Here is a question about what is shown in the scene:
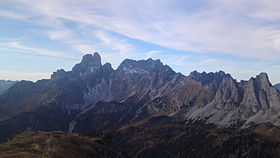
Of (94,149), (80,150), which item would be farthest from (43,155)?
(94,149)

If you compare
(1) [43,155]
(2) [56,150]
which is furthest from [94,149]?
(1) [43,155]

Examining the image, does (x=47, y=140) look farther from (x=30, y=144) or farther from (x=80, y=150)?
(x=80, y=150)

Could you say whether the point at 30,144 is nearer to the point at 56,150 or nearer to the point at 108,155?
the point at 56,150

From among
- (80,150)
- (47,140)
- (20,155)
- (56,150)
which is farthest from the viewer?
(47,140)

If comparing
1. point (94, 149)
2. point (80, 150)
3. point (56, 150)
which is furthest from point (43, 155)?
point (94, 149)

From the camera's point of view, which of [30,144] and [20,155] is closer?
[20,155]

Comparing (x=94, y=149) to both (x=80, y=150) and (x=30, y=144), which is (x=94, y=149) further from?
(x=30, y=144)

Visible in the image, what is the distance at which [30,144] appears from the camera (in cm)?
19662

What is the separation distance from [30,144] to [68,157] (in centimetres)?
4527

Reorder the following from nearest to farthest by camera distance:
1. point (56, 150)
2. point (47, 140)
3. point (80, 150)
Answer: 1. point (56, 150)
2. point (80, 150)
3. point (47, 140)

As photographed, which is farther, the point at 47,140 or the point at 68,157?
the point at 47,140

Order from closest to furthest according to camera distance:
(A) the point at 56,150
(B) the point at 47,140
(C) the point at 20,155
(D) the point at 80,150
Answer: (C) the point at 20,155
(A) the point at 56,150
(D) the point at 80,150
(B) the point at 47,140

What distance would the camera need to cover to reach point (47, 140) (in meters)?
199

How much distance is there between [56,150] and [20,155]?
21095 millimetres
